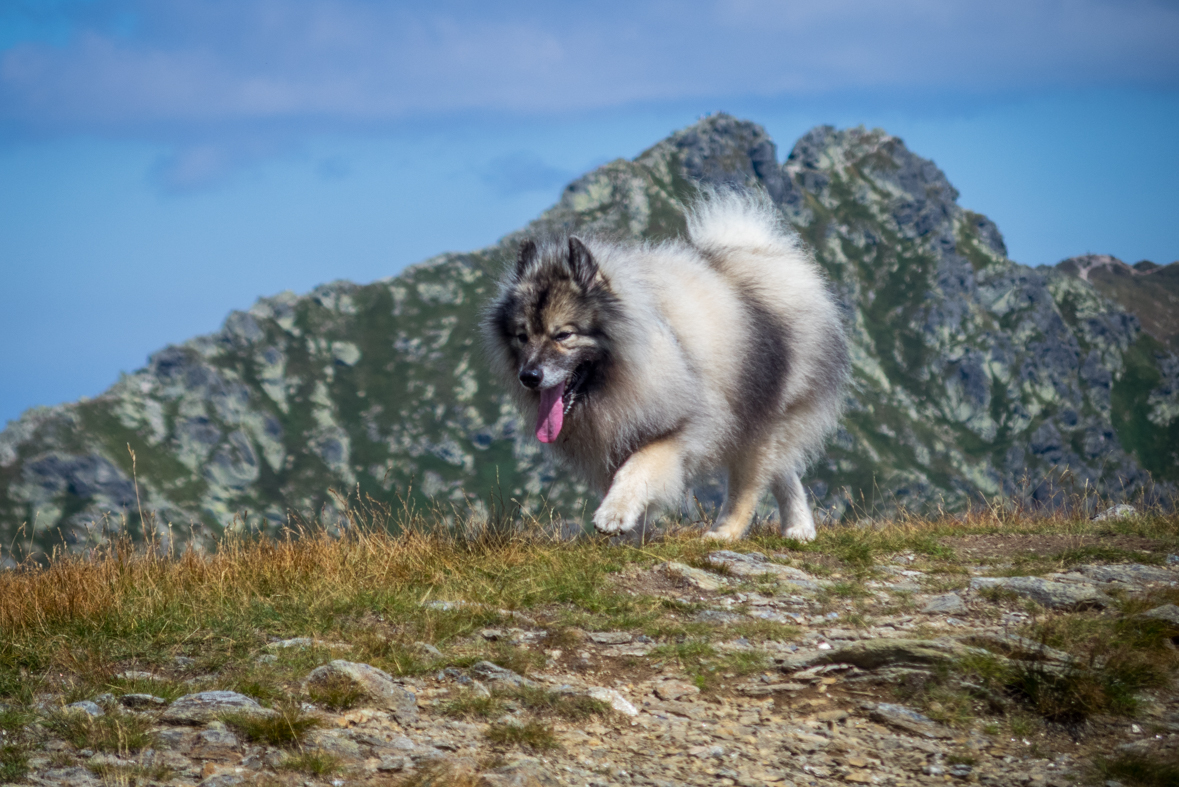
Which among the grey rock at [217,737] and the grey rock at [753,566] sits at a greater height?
the grey rock at [753,566]

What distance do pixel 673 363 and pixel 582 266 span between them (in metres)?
1.22

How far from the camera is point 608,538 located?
8.41 m

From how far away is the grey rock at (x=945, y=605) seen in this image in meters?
7.02

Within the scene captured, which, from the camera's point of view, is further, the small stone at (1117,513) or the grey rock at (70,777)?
the small stone at (1117,513)

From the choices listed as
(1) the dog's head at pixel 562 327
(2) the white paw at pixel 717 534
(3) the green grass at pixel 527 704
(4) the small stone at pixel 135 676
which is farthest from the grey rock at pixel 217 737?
(2) the white paw at pixel 717 534

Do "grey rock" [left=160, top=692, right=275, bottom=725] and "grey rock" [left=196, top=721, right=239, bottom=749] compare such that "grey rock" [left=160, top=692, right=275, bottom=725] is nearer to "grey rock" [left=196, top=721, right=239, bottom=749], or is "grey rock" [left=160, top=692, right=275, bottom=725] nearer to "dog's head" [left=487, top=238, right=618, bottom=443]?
"grey rock" [left=196, top=721, right=239, bottom=749]

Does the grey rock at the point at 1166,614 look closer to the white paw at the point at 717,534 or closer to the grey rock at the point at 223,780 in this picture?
the white paw at the point at 717,534

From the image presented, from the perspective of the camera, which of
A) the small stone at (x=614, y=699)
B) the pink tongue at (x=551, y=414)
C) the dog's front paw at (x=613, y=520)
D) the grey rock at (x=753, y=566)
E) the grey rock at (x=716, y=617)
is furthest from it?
the pink tongue at (x=551, y=414)

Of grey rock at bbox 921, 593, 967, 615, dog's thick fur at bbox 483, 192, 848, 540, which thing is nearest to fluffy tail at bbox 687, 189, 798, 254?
dog's thick fur at bbox 483, 192, 848, 540

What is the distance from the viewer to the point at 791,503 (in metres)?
10.8

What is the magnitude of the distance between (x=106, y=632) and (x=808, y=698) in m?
4.36

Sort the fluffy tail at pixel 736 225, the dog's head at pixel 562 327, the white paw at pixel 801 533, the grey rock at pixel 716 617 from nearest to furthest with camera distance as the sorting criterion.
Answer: the grey rock at pixel 716 617
the dog's head at pixel 562 327
the white paw at pixel 801 533
the fluffy tail at pixel 736 225

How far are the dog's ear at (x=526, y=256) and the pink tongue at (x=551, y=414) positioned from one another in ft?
3.97

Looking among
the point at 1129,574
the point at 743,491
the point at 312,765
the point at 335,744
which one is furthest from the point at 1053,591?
the point at 312,765
